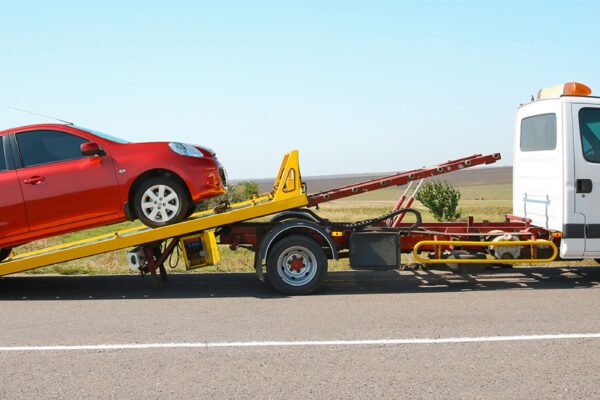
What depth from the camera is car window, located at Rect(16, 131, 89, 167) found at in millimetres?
8102

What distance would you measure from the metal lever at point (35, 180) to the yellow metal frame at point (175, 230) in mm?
878

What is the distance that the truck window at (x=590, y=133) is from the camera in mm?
8141

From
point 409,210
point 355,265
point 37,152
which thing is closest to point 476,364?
point 355,265

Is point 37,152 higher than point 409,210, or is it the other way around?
point 37,152

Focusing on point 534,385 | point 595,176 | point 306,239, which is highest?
point 595,176

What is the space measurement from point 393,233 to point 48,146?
4.55 metres

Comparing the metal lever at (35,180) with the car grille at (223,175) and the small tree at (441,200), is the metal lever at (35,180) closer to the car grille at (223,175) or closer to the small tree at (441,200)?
the car grille at (223,175)

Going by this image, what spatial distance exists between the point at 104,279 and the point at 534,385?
7046 mm

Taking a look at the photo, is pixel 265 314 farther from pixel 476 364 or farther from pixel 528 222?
pixel 528 222

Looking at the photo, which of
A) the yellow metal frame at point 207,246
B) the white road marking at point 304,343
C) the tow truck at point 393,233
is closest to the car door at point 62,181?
the tow truck at point 393,233

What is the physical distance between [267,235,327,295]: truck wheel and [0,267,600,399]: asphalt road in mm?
202

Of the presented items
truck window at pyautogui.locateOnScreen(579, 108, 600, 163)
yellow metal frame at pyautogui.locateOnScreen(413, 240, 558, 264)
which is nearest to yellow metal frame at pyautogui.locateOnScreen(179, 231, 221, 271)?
yellow metal frame at pyautogui.locateOnScreen(413, 240, 558, 264)

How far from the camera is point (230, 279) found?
31.3 feet

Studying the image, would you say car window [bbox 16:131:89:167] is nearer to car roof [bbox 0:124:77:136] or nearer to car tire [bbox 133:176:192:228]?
car roof [bbox 0:124:77:136]
